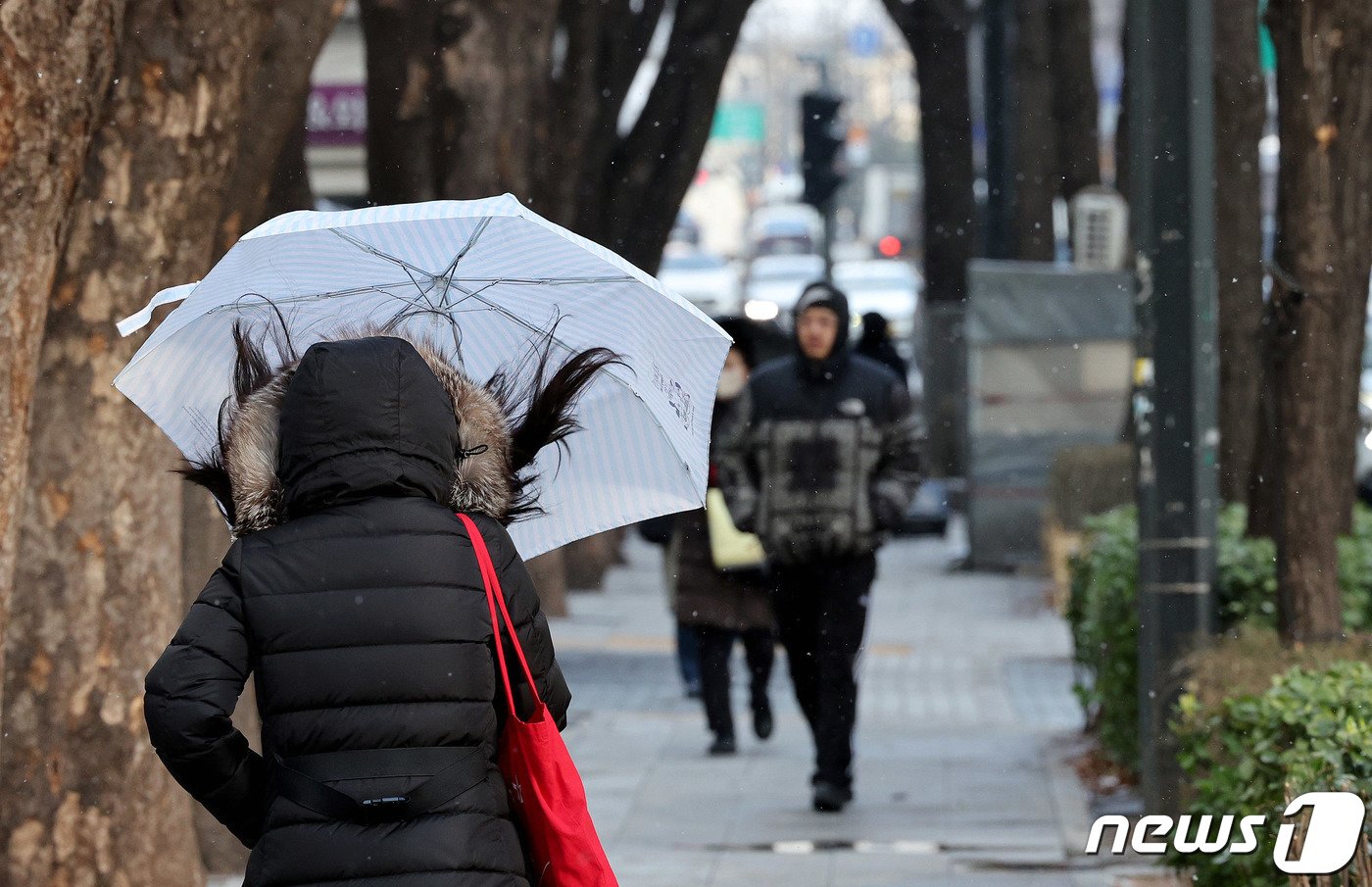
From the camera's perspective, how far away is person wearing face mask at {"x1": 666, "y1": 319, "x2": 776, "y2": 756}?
8750mm

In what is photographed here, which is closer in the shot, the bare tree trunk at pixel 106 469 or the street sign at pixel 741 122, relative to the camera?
the bare tree trunk at pixel 106 469

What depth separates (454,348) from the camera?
4109 millimetres

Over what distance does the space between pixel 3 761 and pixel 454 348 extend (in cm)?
207

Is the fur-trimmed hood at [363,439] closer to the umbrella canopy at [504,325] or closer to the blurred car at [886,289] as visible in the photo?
the umbrella canopy at [504,325]

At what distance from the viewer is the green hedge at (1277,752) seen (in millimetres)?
4234

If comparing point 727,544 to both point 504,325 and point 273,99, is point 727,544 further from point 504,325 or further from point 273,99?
point 504,325

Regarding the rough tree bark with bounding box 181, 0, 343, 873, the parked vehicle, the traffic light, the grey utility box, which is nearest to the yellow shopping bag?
the rough tree bark with bounding box 181, 0, 343, 873

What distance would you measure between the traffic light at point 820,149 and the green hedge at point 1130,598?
31.4ft

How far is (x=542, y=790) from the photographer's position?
3266 mm

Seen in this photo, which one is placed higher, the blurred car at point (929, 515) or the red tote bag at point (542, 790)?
the red tote bag at point (542, 790)

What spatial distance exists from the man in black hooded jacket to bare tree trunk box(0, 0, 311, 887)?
9.06ft

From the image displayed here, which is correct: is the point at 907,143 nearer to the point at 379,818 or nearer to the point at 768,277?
the point at 768,277

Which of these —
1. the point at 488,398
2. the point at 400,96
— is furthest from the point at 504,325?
the point at 400,96

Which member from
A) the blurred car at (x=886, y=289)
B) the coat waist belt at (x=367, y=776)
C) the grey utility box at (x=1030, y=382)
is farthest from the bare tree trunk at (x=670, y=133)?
the blurred car at (x=886, y=289)
